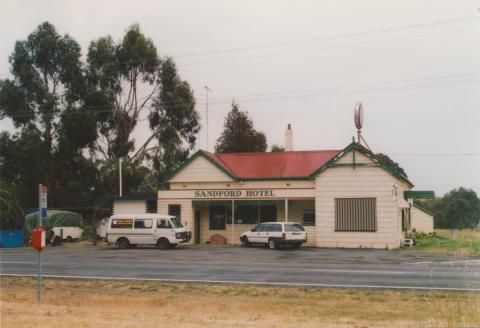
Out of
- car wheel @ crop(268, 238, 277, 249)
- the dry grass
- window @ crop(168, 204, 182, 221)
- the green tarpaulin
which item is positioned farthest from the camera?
the green tarpaulin

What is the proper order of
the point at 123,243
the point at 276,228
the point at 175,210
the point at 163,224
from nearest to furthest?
the point at 276,228 → the point at 163,224 → the point at 123,243 → the point at 175,210

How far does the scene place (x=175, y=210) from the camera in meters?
38.2

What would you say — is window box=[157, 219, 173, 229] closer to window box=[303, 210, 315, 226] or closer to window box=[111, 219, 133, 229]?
window box=[111, 219, 133, 229]

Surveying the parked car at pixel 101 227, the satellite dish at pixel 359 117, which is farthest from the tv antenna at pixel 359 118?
the parked car at pixel 101 227

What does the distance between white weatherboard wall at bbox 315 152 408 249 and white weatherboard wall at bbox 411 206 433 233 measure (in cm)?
1842

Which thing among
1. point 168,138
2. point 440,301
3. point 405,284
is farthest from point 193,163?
point 440,301

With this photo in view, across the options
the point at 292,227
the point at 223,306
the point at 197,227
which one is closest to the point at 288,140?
the point at 197,227

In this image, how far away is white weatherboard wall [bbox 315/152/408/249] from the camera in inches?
1289

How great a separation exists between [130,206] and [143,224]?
697cm

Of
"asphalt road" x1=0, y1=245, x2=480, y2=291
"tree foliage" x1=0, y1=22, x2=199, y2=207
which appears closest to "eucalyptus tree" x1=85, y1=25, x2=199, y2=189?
"tree foliage" x1=0, y1=22, x2=199, y2=207

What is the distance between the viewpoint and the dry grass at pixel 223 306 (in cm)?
983

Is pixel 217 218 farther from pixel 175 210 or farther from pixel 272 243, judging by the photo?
pixel 272 243

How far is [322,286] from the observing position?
15250 mm

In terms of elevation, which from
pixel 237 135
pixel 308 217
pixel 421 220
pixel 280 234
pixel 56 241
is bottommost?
pixel 56 241
